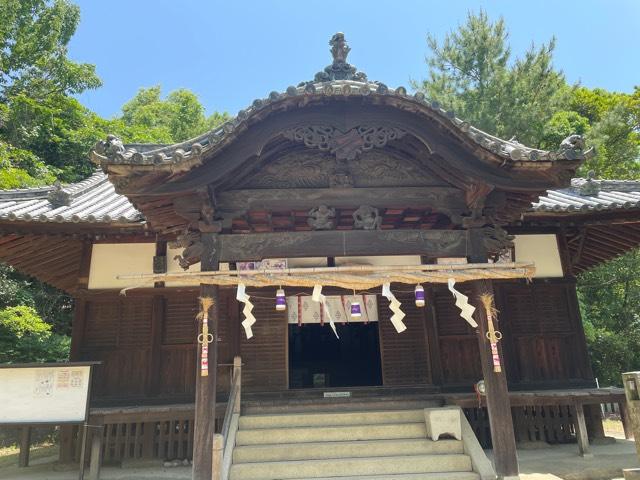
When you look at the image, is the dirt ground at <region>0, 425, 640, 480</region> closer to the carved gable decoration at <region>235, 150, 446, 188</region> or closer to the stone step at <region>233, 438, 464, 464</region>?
the stone step at <region>233, 438, 464, 464</region>

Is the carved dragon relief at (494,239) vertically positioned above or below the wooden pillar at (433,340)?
above

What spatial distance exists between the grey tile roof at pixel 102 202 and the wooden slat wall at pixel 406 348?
3.21 m

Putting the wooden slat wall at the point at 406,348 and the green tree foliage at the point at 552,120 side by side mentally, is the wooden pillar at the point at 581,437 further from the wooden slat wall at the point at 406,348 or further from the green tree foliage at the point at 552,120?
the green tree foliage at the point at 552,120

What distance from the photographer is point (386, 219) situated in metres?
7.35

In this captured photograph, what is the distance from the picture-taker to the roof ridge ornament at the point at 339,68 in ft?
25.1

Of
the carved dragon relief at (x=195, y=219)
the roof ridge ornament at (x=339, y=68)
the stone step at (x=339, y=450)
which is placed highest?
the roof ridge ornament at (x=339, y=68)

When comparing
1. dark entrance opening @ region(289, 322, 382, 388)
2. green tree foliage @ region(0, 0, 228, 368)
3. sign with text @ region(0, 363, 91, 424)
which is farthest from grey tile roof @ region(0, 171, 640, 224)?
green tree foliage @ region(0, 0, 228, 368)

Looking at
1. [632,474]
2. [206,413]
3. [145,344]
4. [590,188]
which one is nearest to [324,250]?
[206,413]

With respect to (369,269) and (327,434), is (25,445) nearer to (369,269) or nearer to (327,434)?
(327,434)

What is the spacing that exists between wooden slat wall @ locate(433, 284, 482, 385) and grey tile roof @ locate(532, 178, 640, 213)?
241 centimetres

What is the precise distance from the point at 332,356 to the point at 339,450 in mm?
9236

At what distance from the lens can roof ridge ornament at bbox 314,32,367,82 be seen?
765cm

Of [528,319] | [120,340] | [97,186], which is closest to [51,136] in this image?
[97,186]

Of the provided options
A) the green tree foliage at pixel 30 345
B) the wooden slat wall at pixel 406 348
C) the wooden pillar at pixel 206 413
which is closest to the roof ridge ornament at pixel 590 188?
the wooden slat wall at pixel 406 348
